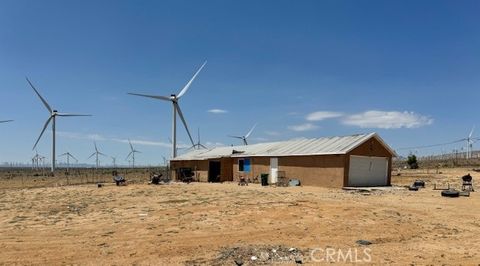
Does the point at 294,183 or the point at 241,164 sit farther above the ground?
the point at 241,164

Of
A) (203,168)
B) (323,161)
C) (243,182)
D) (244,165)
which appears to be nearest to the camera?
(323,161)

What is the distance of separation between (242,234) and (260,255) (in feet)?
7.73

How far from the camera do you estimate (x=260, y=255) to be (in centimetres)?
918

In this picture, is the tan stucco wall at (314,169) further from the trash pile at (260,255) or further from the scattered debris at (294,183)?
the trash pile at (260,255)

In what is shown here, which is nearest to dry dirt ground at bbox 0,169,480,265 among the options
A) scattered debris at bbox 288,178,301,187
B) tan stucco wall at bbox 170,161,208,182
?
scattered debris at bbox 288,178,301,187

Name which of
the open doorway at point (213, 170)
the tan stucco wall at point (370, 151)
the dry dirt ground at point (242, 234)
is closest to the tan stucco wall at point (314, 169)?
the tan stucco wall at point (370, 151)

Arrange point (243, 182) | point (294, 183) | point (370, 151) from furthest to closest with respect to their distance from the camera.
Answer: point (243, 182)
point (294, 183)
point (370, 151)

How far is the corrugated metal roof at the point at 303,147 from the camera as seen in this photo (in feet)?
96.7

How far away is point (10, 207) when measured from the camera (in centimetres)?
1888

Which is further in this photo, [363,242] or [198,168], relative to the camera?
[198,168]

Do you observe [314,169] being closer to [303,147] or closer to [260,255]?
[303,147]

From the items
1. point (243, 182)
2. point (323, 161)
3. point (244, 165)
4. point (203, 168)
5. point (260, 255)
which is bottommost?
point (243, 182)

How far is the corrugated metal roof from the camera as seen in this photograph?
2947 cm

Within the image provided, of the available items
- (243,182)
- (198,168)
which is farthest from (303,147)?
(198,168)
